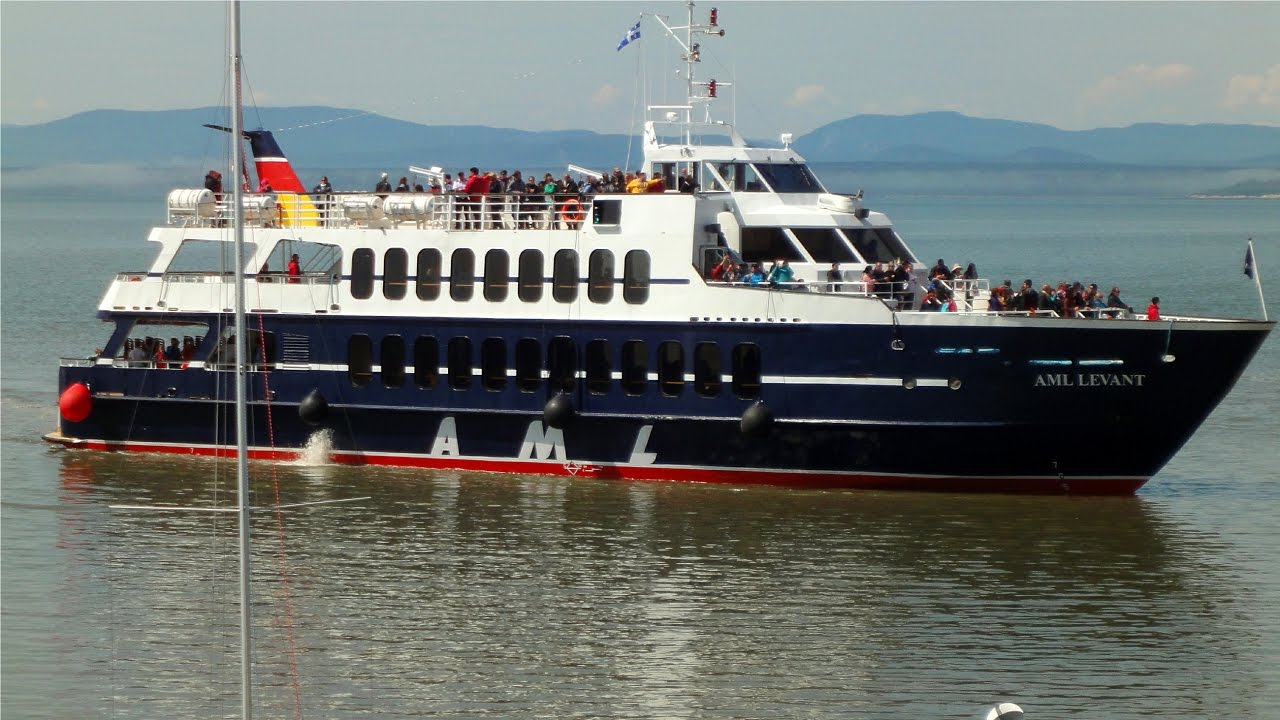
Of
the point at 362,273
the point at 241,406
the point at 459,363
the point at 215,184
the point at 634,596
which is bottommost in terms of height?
the point at 634,596

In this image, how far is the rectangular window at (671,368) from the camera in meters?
30.8

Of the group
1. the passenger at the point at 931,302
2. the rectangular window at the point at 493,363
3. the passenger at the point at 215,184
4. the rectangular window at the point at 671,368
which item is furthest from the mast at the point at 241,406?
the passenger at the point at 215,184

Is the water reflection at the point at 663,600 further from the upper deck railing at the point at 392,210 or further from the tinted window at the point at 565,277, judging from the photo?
the upper deck railing at the point at 392,210

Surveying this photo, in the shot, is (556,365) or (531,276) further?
(531,276)

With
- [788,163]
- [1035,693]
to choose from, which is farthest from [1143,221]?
[1035,693]

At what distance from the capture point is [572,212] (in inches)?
1256

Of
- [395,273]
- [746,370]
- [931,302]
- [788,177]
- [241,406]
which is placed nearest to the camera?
[241,406]

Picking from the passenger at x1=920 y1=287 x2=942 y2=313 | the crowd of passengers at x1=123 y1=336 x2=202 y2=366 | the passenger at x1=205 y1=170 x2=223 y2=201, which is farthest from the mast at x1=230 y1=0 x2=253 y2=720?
the passenger at x1=205 y1=170 x2=223 y2=201

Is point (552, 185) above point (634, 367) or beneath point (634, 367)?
above

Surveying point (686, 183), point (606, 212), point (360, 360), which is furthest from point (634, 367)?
point (360, 360)

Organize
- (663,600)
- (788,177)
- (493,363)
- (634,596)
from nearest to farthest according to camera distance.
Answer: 1. (663,600)
2. (634,596)
3. (493,363)
4. (788,177)

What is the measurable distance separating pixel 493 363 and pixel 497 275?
1.51 metres

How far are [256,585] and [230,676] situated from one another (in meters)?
3.98

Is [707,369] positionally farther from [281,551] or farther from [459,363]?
[281,551]
